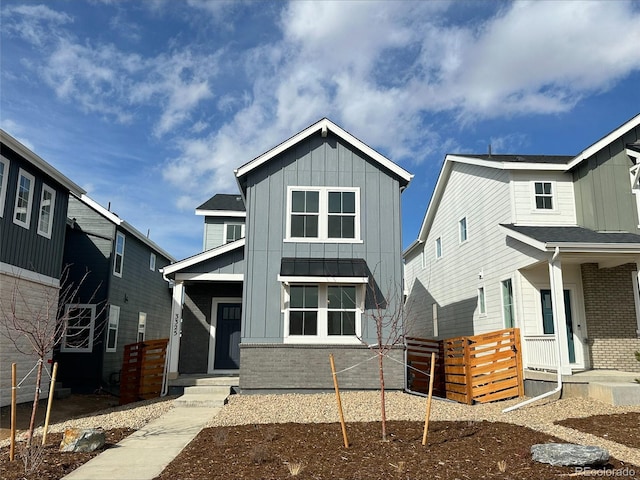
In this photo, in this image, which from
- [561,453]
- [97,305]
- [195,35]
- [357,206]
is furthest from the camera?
[97,305]

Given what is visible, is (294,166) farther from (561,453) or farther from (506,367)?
(561,453)

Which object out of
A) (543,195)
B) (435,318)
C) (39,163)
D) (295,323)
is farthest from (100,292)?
(543,195)

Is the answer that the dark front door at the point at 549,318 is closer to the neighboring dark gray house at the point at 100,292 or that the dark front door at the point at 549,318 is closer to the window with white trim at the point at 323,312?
Result: the window with white trim at the point at 323,312

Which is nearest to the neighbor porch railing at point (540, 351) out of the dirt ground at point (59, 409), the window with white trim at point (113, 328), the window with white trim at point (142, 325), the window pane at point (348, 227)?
the window pane at point (348, 227)

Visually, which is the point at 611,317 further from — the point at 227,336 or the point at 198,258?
the point at 198,258

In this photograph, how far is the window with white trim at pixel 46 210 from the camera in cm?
1334

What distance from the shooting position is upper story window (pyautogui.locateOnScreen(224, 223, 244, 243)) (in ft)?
71.2

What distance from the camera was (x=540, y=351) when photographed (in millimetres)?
12312

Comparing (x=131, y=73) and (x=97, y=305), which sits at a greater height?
(x=131, y=73)

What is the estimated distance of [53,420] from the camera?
10484 mm

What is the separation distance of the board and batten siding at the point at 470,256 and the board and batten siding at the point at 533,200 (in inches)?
10.1

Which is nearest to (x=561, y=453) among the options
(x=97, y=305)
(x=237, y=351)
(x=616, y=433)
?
(x=616, y=433)

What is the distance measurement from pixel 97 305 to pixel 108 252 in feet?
6.20

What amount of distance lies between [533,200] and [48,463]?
43.6 feet
